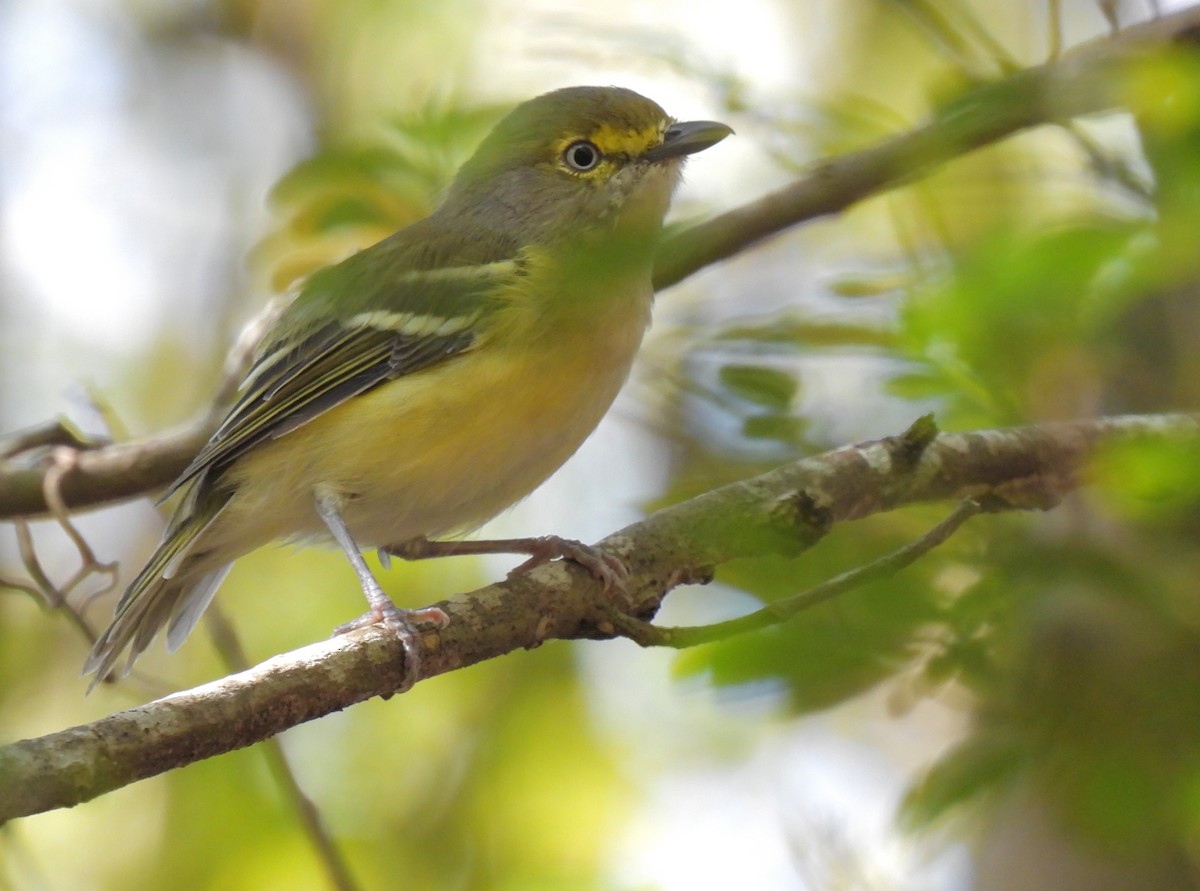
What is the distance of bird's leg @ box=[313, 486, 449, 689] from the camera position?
2627 millimetres

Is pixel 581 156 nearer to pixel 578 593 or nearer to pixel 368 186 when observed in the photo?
pixel 368 186

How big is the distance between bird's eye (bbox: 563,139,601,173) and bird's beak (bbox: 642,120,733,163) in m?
0.21

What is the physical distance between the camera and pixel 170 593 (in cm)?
413

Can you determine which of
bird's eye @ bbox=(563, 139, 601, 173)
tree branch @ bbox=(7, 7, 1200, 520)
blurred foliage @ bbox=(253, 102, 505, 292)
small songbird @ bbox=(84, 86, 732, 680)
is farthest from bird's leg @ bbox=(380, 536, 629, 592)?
bird's eye @ bbox=(563, 139, 601, 173)

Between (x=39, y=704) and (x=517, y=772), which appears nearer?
(x=517, y=772)

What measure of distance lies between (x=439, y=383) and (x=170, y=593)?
1.27 m

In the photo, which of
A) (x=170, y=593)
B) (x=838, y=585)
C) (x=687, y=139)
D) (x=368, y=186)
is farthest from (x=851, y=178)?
(x=170, y=593)

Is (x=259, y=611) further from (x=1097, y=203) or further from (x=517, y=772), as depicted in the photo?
(x=1097, y=203)

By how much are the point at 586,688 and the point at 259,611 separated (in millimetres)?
1661

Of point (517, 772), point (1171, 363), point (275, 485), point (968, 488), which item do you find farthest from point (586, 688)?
point (1171, 363)

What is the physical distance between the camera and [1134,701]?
1438 mm

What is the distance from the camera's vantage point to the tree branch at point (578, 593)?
1960 mm

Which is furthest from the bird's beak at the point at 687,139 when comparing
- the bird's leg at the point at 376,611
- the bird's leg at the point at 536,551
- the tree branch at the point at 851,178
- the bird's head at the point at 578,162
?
the bird's leg at the point at 376,611

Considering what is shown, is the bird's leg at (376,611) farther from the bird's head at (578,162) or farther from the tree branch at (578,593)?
the bird's head at (578,162)
